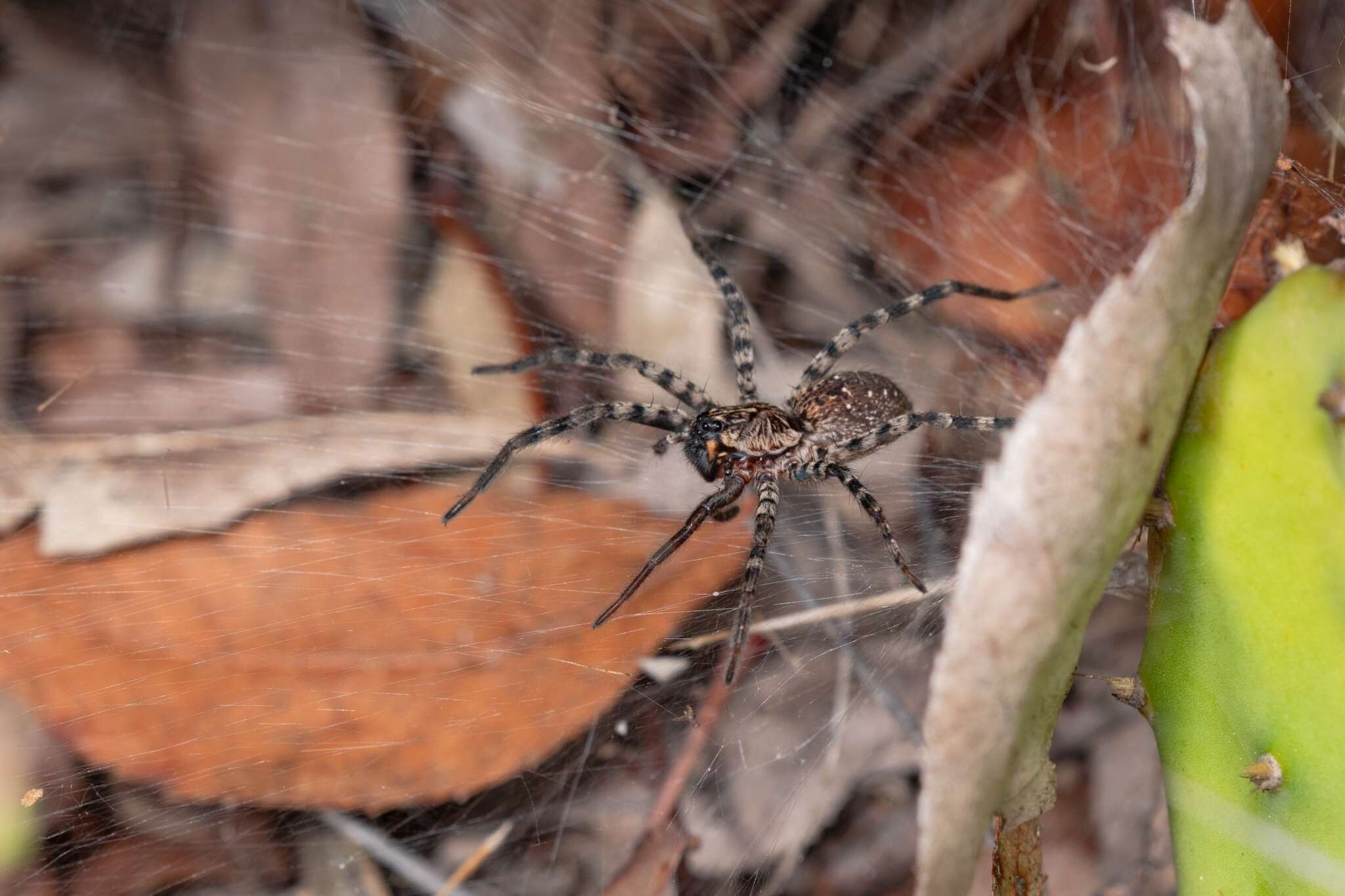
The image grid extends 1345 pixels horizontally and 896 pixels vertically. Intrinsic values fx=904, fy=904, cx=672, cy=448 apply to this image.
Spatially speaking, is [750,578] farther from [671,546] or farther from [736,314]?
[736,314]

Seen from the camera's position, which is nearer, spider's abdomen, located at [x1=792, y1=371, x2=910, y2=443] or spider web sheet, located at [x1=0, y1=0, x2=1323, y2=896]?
spider web sheet, located at [x1=0, y1=0, x2=1323, y2=896]

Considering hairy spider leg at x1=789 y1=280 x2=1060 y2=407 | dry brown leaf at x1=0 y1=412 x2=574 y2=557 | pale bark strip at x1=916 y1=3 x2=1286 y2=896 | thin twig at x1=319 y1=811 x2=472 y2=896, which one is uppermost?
pale bark strip at x1=916 y1=3 x2=1286 y2=896

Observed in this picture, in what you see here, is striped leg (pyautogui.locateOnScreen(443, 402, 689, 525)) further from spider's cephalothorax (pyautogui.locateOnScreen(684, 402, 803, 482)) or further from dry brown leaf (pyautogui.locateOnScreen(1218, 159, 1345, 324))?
dry brown leaf (pyautogui.locateOnScreen(1218, 159, 1345, 324))

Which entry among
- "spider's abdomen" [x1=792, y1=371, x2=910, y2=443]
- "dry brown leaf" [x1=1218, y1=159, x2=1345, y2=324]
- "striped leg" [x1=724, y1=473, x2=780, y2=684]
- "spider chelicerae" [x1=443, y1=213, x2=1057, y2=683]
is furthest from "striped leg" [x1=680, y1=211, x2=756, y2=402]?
"dry brown leaf" [x1=1218, y1=159, x2=1345, y2=324]

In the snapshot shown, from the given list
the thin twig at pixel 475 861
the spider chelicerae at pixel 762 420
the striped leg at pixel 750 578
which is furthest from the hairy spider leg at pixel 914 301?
the thin twig at pixel 475 861

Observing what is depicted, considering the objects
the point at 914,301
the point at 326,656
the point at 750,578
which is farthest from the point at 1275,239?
the point at 326,656

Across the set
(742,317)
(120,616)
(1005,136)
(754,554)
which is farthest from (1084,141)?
(120,616)

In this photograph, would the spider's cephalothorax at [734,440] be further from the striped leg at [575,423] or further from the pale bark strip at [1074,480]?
the pale bark strip at [1074,480]
